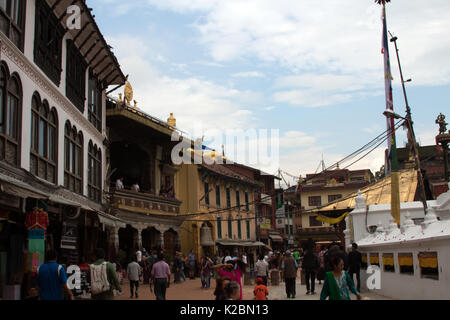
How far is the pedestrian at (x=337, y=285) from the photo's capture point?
7.79 m

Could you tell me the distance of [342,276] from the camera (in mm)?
7941

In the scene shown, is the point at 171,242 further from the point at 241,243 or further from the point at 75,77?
the point at 75,77

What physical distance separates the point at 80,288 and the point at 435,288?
892 cm

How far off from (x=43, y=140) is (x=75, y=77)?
4.54m

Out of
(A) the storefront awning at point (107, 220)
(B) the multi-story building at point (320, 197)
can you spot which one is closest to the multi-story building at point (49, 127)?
(A) the storefront awning at point (107, 220)

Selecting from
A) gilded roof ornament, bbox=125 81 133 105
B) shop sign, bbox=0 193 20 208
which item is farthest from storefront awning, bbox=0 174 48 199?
gilded roof ornament, bbox=125 81 133 105

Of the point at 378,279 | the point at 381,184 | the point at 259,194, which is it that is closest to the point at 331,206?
the point at 381,184

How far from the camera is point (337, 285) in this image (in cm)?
782

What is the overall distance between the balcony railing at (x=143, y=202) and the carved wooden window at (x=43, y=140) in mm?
9981

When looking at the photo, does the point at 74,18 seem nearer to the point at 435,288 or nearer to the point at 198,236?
the point at 435,288

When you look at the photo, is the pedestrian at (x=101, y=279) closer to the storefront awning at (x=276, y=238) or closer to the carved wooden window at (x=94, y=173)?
the carved wooden window at (x=94, y=173)

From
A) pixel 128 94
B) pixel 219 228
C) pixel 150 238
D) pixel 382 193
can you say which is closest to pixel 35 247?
pixel 128 94

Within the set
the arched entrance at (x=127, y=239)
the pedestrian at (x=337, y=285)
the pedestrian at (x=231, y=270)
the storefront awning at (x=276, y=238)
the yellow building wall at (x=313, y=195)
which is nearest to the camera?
the pedestrian at (x=337, y=285)

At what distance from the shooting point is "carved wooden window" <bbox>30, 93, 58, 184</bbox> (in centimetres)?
1514
